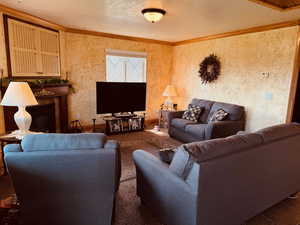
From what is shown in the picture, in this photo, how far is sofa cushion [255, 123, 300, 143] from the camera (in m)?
2.01

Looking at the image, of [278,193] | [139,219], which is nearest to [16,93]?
[139,219]

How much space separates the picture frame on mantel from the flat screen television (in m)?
1.08

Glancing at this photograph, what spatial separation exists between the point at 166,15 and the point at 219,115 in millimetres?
2275

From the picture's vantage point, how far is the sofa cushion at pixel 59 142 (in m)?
1.59

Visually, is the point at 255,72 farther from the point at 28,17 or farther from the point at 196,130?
the point at 28,17

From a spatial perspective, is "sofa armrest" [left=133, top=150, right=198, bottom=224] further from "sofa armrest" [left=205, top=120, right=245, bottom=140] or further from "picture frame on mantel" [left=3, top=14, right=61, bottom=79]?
"picture frame on mantel" [left=3, top=14, right=61, bottom=79]

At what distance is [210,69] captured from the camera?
5.19 metres

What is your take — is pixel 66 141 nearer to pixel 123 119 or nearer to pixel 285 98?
pixel 123 119

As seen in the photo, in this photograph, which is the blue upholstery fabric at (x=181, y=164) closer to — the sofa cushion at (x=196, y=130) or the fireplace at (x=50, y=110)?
the sofa cushion at (x=196, y=130)

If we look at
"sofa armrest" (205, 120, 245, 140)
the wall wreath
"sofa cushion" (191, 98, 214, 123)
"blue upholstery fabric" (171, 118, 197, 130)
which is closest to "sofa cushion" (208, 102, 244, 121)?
"sofa armrest" (205, 120, 245, 140)

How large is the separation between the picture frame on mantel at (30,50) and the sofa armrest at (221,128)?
3.51 metres

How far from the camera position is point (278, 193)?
7.38ft

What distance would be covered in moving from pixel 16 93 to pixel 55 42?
87.8 inches

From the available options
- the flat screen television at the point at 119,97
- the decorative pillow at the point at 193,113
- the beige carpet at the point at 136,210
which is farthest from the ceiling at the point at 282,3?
the flat screen television at the point at 119,97
